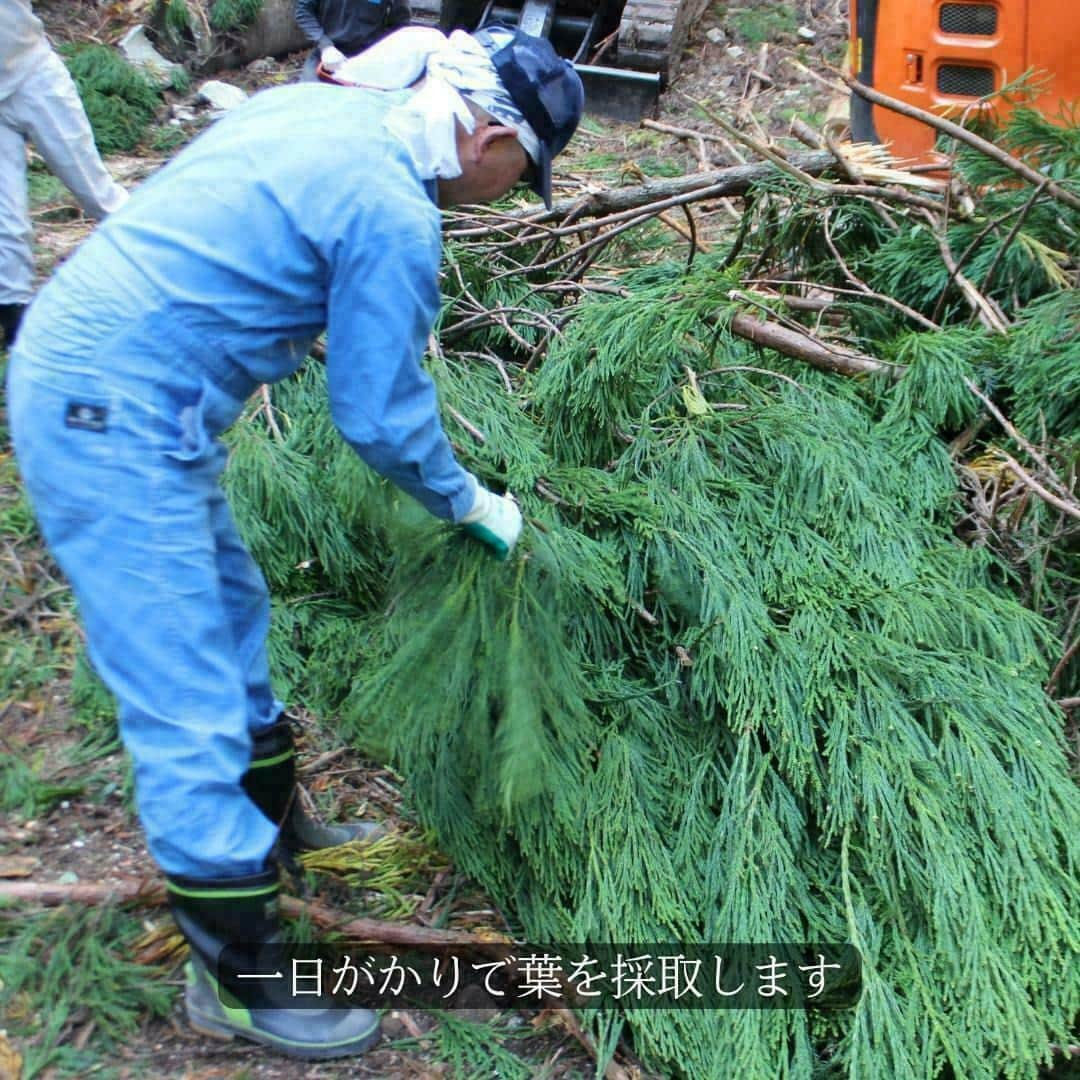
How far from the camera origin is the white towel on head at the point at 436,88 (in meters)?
1.84

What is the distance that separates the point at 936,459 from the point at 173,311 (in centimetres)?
191

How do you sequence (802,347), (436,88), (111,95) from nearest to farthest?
1. (436,88)
2. (802,347)
3. (111,95)

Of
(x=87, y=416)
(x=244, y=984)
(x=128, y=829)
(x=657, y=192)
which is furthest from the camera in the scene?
(x=657, y=192)

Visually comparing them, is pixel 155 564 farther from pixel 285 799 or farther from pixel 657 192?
pixel 657 192

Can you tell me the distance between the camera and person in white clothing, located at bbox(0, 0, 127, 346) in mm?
3635

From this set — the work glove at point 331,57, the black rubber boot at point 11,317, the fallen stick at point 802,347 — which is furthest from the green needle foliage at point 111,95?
the fallen stick at point 802,347

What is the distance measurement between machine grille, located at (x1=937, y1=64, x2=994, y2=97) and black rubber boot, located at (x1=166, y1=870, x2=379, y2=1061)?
11.3 ft

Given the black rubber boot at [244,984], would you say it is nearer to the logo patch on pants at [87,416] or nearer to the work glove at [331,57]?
the logo patch on pants at [87,416]

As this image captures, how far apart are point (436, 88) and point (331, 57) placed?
13.3 feet

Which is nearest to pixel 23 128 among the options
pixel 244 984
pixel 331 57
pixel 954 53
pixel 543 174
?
pixel 331 57

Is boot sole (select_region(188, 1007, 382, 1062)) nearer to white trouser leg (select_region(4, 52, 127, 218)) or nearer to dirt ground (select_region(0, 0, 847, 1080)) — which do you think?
dirt ground (select_region(0, 0, 847, 1080))

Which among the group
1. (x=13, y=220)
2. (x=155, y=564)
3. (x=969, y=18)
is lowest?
(x=13, y=220)

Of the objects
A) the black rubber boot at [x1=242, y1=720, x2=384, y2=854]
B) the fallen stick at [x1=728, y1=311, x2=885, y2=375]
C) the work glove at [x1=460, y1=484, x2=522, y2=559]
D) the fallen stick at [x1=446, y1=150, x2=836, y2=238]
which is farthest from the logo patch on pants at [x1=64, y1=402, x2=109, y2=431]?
the fallen stick at [x1=446, y1=150, x2=836, y2=238]

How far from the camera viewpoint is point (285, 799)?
96.2 inches
